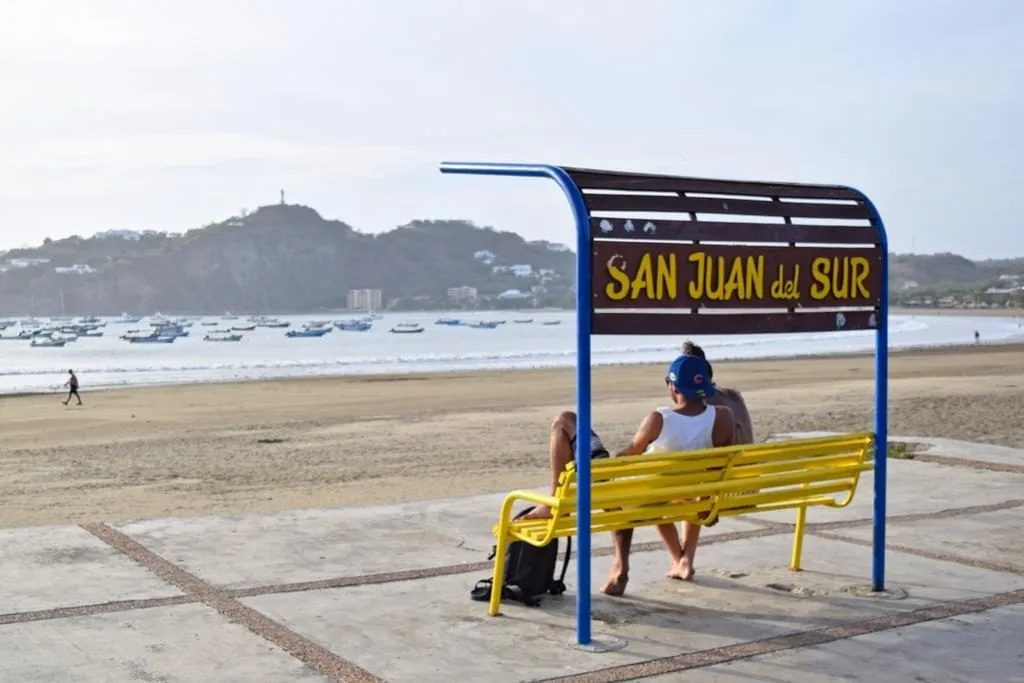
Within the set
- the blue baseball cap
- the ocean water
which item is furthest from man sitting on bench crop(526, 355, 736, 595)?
the ocean water

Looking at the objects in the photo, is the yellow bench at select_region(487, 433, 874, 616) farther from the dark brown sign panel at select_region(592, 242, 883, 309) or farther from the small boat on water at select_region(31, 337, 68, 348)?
the small boat on water at select_region(31, 337, 68, 348)

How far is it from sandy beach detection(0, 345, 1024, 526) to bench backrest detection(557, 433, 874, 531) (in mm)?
4736

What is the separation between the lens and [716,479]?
19.2ft

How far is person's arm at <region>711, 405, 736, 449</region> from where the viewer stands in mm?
6105

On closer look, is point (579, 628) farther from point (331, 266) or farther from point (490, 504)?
point (331, 266)

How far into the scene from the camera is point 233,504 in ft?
34.5

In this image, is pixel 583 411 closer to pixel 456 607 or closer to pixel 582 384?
pixel 582 384

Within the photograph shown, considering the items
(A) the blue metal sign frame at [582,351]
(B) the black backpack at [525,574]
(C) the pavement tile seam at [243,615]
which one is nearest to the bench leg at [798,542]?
(B) the black backpack at [525,574]

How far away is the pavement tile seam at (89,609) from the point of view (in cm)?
562

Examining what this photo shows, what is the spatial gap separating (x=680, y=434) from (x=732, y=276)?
35.8 inches

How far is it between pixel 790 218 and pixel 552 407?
19833 millimetres

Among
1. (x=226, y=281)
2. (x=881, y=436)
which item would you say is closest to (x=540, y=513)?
(x=881, y=436)

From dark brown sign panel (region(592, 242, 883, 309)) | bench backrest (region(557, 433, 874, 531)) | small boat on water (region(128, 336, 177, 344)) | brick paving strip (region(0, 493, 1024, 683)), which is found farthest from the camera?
small boat on water (region(128, 336, 177, 344))

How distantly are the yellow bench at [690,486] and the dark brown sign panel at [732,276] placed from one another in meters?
0.74
